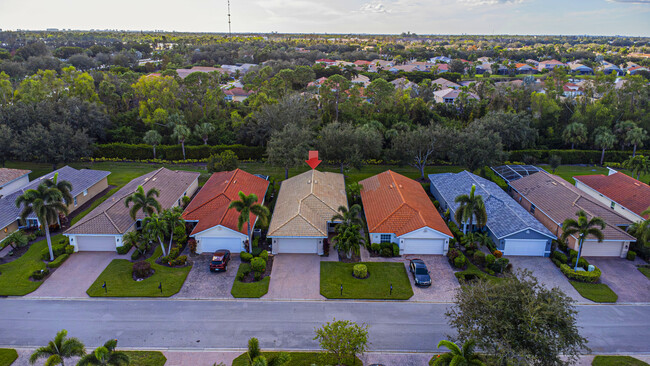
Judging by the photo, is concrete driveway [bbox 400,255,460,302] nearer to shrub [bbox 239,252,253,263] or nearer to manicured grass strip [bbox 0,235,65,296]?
shrub [bbox 239,252,253,263]

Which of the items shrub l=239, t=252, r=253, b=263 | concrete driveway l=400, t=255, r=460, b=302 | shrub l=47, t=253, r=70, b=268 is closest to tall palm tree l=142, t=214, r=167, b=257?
shrub l=239, t=252, r=253, b=263

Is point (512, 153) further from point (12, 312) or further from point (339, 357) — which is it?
point (12, 312)

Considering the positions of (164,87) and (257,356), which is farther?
(164,87)

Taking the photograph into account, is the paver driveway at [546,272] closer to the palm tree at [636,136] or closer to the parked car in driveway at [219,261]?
the parked car in driveway at [219,261]

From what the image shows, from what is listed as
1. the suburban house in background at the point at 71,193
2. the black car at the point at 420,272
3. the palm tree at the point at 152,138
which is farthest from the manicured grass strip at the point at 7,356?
the palm tree at the point at 152,138

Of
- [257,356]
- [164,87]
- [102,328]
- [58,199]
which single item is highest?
[164,87]

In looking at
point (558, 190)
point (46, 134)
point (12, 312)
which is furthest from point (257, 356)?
point (46, 134)

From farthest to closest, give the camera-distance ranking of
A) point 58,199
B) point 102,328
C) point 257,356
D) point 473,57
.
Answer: point 473,57
point 58,199
point 102,328
point 257,356
